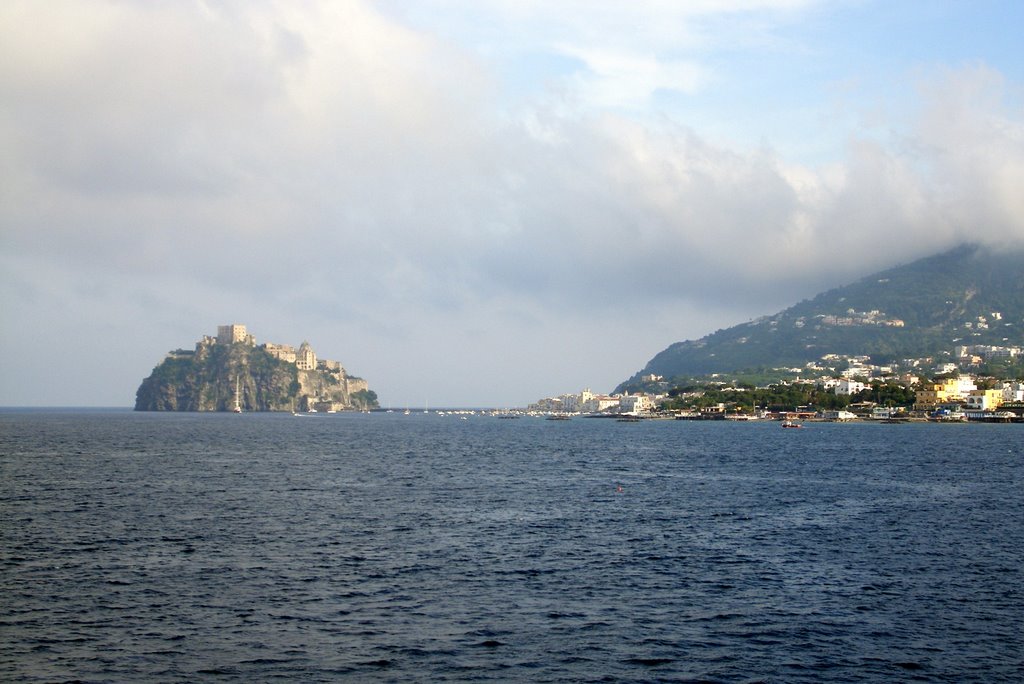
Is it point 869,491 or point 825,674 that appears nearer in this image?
point 825,674

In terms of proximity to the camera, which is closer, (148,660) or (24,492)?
(148,660)

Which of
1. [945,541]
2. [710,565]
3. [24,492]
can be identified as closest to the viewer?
[710,565]

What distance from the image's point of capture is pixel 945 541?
5644 cm

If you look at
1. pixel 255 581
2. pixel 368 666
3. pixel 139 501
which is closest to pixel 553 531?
pixel 255 581

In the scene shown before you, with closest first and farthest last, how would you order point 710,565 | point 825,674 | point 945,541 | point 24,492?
1. point 825,674
2. point 710,565
3. point 945,541
4. point 24,492

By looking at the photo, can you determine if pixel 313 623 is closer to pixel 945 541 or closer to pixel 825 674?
pixel 825 674

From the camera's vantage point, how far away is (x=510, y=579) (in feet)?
150

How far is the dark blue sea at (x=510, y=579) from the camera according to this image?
109 feet

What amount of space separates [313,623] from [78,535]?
27063 millimetres

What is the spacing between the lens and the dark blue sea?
3319 cm

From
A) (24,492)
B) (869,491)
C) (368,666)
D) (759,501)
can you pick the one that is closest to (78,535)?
(24,492)

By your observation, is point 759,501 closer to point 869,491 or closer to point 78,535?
point 869,491

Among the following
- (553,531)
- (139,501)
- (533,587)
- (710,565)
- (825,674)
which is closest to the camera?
(825,674)

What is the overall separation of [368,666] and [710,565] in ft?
74.9
